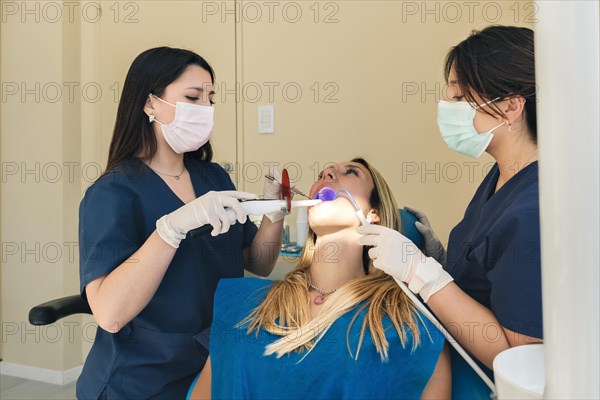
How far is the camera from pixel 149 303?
4.42ft

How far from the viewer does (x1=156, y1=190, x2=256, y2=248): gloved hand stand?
47.0 inches

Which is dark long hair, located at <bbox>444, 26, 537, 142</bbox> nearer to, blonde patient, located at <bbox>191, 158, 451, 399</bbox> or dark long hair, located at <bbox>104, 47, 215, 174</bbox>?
blonde patient, located at <bbox>191, 158, 451, 399</bbox>

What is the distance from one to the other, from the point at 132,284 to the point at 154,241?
0.11 meters

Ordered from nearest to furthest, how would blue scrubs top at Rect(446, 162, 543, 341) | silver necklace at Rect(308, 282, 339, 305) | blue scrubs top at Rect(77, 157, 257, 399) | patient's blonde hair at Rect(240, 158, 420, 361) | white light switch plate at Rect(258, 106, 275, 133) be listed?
blue scrubs top at Rect(446, 162, 543, 341), patient's blonde hair at Rect(240, 158, 420, 361), blue scrubs top at Rect(77, 157, 257, 399), silver necklace at Rect(308, 282, 339, 305), white light switch plate at Rect(258, 106, 275, 133)

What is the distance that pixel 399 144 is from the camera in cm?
232

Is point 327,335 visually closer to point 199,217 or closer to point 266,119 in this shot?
point 199,217

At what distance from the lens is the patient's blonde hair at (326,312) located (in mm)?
1159

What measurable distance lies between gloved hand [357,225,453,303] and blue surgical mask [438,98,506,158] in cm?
30

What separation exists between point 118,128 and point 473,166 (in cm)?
148

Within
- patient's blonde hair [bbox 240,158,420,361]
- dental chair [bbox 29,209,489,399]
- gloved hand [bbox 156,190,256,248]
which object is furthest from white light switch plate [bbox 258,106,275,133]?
gloved hand [bbox 156,190,256,248]

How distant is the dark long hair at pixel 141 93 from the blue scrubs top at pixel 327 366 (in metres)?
0.54

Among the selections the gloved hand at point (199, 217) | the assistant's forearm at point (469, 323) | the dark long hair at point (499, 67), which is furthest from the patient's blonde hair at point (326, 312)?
the dark long hair at point (499, 67)

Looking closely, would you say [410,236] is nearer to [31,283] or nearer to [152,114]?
[152,114]

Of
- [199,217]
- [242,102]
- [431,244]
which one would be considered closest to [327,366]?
[199,217]
